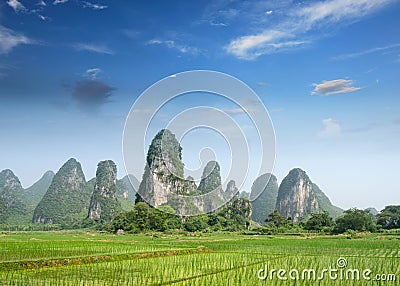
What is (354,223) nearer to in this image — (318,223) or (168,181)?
(318,223)

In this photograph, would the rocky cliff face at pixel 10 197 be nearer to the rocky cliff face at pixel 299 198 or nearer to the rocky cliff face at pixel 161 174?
the rocky cliff face at pixel 161 174

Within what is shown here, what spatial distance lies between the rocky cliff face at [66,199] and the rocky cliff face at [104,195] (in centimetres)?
298

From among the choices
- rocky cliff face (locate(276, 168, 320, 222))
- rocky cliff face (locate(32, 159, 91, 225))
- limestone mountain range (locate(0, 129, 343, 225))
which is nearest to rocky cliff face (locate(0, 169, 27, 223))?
limestone mountain range (locate(0, 129, 343, 225))

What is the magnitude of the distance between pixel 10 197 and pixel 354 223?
131 feet

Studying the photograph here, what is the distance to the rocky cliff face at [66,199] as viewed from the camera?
45.2 meters

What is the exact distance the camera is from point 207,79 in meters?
12.9

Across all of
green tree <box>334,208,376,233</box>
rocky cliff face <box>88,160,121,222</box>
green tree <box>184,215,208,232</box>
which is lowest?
green tree <box>184,215,208,232</box>

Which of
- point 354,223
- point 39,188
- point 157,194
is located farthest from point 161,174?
point 39,188

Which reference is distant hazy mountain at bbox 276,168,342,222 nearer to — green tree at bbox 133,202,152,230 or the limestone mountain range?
the limestone mountain range

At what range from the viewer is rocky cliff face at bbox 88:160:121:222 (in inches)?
1737

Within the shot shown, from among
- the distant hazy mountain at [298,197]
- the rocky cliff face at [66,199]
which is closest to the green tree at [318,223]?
the distant hazy mountain at [298,197]

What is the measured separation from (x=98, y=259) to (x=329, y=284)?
250 inches

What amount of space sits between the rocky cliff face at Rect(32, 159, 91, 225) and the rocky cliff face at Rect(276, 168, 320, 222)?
23.2 m

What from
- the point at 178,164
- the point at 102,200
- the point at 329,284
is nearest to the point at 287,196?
the point at 178,164
